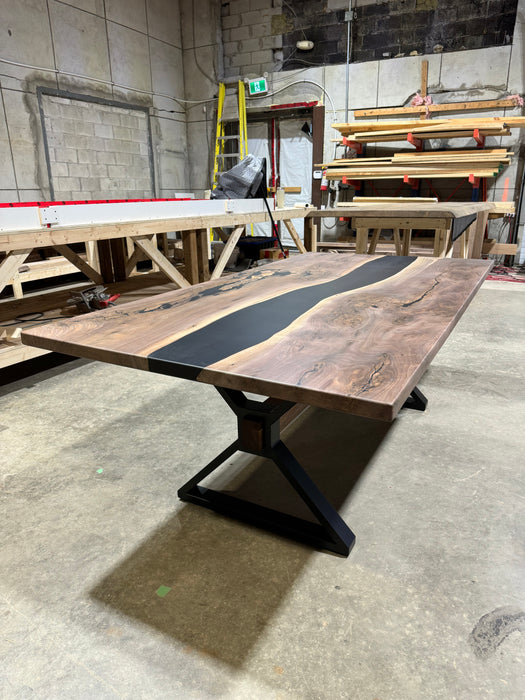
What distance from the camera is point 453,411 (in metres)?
2.22

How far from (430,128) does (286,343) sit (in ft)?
17.3

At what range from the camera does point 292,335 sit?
116cm

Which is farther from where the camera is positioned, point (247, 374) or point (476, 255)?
point (476, 255)

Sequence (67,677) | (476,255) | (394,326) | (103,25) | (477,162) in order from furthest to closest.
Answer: (103,25)
(477,162)
(476,255)
(394,326)
(67,677)

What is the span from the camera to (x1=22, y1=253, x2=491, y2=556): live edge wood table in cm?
88

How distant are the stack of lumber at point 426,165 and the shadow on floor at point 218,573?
4705 mm

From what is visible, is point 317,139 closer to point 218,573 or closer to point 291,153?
point 291,153

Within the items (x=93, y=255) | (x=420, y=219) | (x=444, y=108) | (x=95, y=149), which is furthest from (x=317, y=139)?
(x=93, y=255)

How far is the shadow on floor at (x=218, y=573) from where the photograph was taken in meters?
1.12

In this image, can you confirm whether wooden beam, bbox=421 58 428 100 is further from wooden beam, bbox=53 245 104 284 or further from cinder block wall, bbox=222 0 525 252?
wooden beam, bbox=53 245 104 284

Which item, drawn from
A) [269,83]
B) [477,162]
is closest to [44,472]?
[477,162]

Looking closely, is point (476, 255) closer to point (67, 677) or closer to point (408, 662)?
point (408, 662)

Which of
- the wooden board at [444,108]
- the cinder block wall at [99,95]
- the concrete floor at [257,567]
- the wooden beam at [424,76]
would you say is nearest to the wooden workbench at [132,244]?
the concrete floor at [257,567]

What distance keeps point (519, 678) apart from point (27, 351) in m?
2.36
